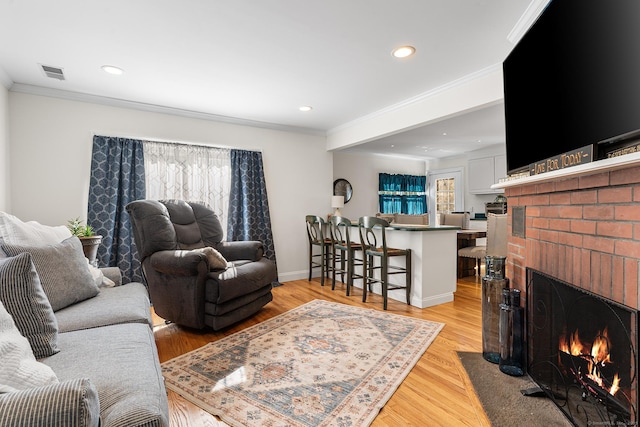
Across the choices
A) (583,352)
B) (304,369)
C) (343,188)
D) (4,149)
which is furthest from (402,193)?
(4,149)

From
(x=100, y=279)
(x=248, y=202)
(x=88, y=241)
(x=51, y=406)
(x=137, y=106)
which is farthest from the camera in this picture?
(x=248, y=202)

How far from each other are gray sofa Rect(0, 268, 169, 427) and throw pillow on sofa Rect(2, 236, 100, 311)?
0.06m

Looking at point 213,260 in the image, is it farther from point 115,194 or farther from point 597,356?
point 597,356

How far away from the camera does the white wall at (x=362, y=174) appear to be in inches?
263

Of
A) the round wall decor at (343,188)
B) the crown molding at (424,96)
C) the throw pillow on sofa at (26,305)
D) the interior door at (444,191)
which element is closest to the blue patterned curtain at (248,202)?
the crown molding at (424,96)

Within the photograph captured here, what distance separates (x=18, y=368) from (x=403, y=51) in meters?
2.86

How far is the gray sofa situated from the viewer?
66 cm

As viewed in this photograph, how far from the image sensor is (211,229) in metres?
3.61

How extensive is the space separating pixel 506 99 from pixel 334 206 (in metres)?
3.33

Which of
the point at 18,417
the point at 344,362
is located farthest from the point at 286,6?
the point at 344,362

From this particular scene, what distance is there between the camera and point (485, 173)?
21.3ft

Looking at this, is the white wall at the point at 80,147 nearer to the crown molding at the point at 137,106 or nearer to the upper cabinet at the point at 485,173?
the crown molding at the point at 137,106

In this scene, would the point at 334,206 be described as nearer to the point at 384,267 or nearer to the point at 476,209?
the point at 384,267

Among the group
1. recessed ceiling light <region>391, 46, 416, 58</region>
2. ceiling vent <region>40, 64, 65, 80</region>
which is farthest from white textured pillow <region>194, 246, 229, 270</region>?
Result: recessed ceiling light <region>391, 46, 416, 58</region>
